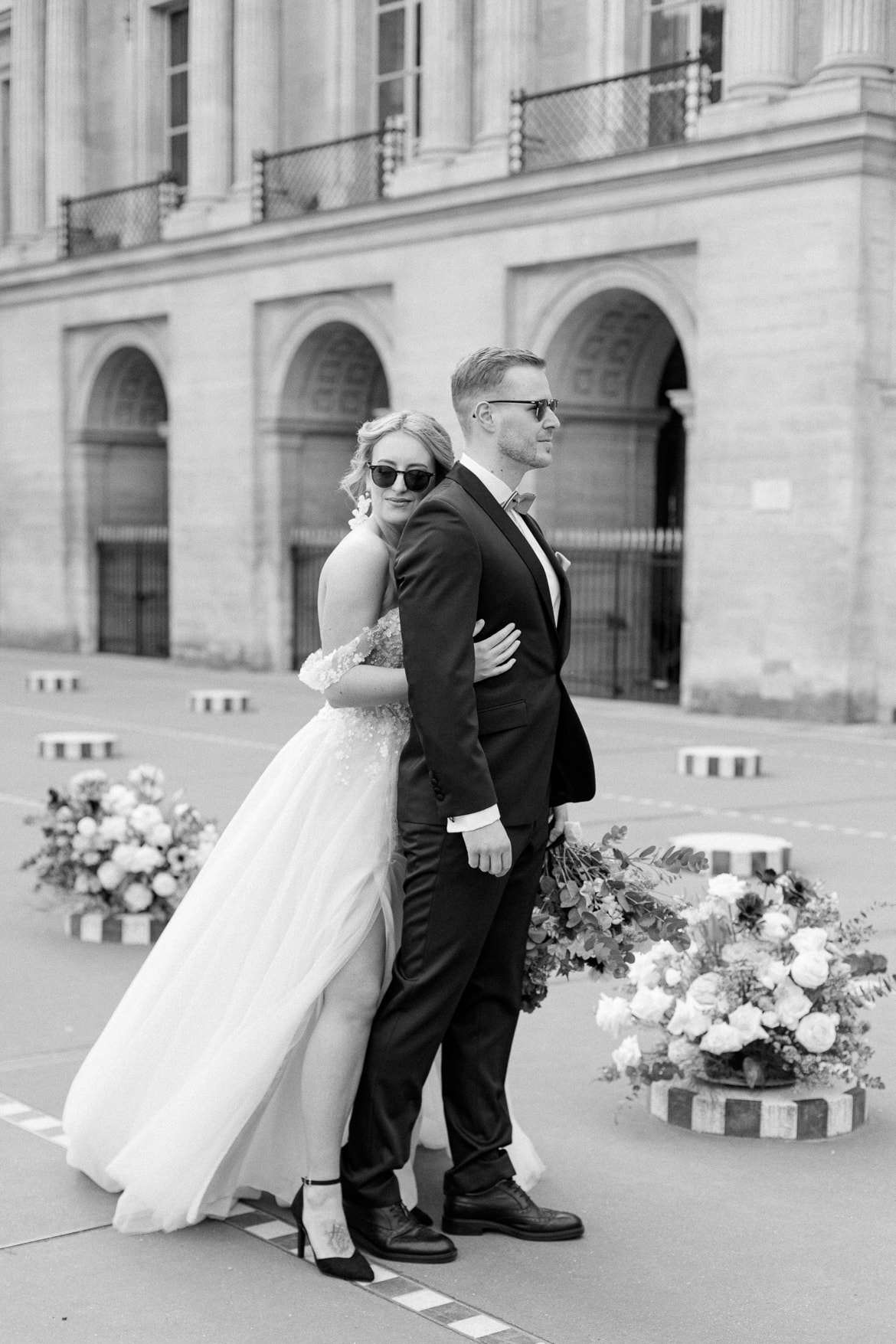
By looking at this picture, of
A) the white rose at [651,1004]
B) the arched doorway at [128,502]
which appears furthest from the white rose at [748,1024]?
the arched doorway at [128,502]

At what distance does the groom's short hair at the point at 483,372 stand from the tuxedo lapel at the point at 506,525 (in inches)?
5.5

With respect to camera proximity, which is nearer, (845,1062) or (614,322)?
(845,1062)

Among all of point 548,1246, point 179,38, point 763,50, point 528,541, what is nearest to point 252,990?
point 548,1246

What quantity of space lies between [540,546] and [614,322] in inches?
752

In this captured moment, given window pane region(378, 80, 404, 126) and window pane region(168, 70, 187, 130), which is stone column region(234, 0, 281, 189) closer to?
window pane region(378, 80, 404, 126)

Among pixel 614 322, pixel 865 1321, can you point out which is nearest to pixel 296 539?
pixel 614 322

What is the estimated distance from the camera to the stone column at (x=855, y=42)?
19.3m

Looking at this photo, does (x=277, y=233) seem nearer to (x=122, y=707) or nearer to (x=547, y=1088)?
(x=122, y=707)

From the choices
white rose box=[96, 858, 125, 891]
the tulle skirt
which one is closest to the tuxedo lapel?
the tulle skirt

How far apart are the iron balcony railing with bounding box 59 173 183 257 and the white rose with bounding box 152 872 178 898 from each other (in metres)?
22.8

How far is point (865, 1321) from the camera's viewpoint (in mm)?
4355

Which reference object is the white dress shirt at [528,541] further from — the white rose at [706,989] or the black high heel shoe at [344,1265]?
the white rose at [706,989]

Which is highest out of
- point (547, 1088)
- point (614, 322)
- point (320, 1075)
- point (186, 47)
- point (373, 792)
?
point (186, 47)

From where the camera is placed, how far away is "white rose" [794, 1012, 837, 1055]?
5.70 m
